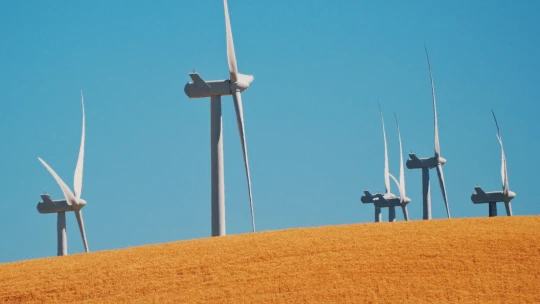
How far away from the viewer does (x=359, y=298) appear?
37.6 metres

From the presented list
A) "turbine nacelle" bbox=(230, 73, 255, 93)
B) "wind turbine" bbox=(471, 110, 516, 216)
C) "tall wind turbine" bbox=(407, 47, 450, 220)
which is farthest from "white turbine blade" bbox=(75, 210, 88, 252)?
"wind turbine" bbox=(471, 110, 516, 216)

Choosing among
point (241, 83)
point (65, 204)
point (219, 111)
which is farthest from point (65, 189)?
point (241, 83)

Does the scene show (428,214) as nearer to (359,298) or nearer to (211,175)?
(211,175)

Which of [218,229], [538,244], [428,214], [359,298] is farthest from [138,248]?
[428,214]

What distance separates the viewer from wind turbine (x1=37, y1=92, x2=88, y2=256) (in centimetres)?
6259

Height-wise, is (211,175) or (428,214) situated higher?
(211,175)

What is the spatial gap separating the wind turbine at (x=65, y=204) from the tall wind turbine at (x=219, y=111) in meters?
11.0

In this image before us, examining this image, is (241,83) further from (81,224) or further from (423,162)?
(423,162)

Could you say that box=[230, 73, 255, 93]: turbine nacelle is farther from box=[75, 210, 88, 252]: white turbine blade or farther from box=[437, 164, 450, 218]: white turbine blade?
box=[437, 164, 450, 218]: white turbine blade

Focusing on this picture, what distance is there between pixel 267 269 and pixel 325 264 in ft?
8.41

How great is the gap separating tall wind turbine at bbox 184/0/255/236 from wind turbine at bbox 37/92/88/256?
1095 centimetres

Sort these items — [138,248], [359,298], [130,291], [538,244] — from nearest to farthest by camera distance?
1. [359,298]
2. [130,291]
3. [538,244]
4. [138,248]

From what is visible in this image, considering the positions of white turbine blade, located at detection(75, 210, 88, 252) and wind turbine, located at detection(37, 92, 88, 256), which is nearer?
wind turbine, located at detection(37, 92, 88, 256)

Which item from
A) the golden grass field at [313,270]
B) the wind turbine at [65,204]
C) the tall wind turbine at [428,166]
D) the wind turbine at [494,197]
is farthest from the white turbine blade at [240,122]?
the wind turbine at [494,197]
